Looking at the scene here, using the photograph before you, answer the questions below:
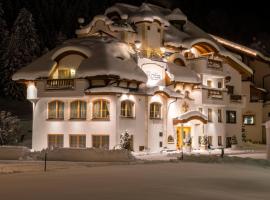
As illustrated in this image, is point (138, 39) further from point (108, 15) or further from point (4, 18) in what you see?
point (4, 18)

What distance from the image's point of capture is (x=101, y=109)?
36.2 meters

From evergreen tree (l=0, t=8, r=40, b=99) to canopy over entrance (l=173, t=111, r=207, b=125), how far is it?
103 feet

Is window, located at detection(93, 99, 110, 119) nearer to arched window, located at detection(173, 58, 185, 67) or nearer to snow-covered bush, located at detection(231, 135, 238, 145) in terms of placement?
arched window, located at detection(173, 58, 185, 67)

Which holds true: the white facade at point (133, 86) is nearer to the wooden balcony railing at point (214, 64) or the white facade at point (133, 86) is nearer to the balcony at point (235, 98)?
the wooden balcony railing at point (214, 64)

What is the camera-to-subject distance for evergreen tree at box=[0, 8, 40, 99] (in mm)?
64438

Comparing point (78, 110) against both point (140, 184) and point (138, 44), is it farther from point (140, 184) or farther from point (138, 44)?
point (140, 184)

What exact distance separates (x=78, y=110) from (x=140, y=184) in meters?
20.6

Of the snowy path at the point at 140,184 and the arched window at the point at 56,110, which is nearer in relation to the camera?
the snowy path at the point at 140,184

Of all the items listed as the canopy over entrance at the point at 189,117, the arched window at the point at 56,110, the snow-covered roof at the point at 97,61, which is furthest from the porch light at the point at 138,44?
the arched window at the point at 56,110

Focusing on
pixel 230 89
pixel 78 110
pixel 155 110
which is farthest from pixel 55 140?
pixel 230 89

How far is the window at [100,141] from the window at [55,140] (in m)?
2.87

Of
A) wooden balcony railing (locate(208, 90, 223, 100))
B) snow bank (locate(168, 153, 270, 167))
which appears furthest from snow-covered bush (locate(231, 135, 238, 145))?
snow bank (locate(168, 153, 270, 167))

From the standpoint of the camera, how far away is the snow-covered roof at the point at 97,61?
34938mm

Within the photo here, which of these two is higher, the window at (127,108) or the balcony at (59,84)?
the balcony at (59,84)
